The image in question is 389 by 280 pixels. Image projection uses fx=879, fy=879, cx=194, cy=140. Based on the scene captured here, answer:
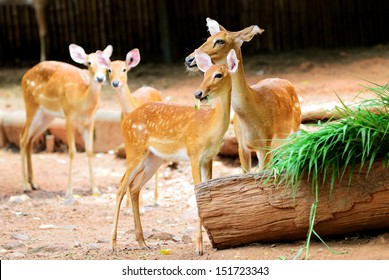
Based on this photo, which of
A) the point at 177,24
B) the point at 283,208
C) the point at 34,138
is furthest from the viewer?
the point at 177,24

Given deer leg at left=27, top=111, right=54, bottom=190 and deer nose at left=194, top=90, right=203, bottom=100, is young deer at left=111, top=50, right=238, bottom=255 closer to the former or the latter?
deer nose at left=194, top=90, right=203, bottom=100

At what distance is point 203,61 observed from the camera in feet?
21.9

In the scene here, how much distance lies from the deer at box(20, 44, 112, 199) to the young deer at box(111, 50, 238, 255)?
287 centimetres

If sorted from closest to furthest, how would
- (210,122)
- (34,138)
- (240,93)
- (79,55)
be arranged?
(210,122), (240,93), (79,55), (34,138)

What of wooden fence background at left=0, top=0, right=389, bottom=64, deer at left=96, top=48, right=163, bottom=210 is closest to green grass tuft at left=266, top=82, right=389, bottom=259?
deer at left=96, top=48, right=163, bottom=210

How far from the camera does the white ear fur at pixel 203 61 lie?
21.9 feet

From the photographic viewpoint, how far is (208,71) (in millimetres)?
6582

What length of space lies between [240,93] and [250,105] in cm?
14

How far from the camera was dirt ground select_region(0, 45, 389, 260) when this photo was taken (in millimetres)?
6342

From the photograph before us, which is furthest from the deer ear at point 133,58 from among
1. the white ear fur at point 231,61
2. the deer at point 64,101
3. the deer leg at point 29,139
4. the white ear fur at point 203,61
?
the white ear fur at point 231,61

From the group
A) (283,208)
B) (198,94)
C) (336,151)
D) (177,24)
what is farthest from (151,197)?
(177,24)

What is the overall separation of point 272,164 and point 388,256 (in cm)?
108

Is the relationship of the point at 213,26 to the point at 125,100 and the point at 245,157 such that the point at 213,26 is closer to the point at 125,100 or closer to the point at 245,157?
the point at 245,157

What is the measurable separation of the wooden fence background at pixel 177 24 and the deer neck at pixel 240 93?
8.67 metres
